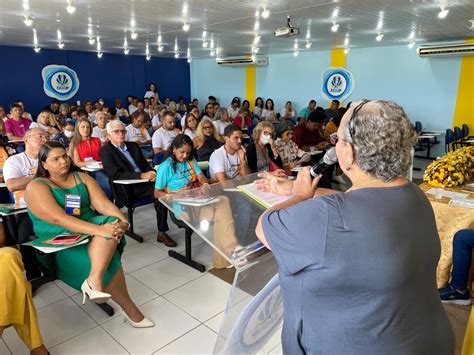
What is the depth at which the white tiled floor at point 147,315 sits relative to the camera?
2.24 metres

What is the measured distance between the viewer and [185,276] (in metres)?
3.11

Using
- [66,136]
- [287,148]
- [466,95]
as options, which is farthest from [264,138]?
[466,95]

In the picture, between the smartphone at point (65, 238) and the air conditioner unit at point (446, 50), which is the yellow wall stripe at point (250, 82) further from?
the smartphone at point (65, 238)

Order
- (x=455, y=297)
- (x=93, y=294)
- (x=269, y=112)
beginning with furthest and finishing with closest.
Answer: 1. (x=269, y=112)
2. (x=455, y=297)
3. (x=93, y=294)

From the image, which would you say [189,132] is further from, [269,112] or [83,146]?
[269,112]

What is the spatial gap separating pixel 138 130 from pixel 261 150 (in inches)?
118

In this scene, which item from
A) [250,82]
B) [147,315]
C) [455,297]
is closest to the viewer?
[147,315]

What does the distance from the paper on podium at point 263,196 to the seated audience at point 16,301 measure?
1.28 meters

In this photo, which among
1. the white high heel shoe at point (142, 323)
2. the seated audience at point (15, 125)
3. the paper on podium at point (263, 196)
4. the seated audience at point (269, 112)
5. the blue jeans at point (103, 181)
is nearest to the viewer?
the paper on podium at point (263, 196)

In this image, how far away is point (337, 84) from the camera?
1043 cm

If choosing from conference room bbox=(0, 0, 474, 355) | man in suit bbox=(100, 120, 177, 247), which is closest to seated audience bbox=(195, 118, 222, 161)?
conference room bbox=(0, 0, 474, 355)

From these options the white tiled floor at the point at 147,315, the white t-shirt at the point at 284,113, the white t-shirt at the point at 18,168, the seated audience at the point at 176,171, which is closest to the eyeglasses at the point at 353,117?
the white tiled floor at the point at 147,315

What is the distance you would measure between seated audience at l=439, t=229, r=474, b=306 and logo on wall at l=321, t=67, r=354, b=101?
820 cm

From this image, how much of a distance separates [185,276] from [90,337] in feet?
3.12
